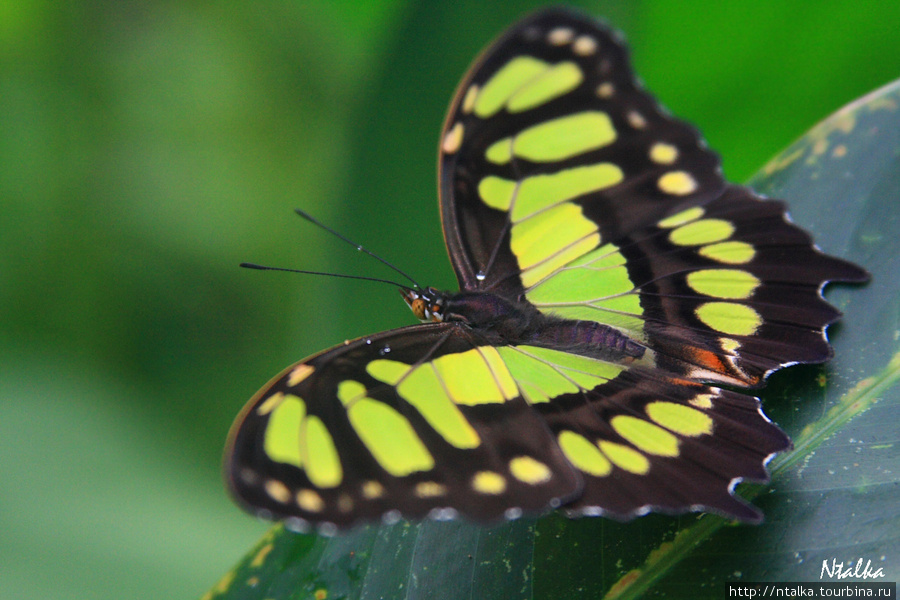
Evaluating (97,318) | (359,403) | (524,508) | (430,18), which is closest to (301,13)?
(430,18)

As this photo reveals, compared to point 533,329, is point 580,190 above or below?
above

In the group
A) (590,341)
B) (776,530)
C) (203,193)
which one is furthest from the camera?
(203,193)

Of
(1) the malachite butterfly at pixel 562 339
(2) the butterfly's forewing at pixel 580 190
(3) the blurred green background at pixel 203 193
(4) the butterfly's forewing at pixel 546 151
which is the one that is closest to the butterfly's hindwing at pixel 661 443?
(1) the malachite butterfly at pixel 562 339

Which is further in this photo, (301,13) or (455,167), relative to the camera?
(301,13)

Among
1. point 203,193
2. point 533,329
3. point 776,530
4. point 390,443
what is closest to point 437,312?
point 533,329

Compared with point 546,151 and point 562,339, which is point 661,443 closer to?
point 562,339

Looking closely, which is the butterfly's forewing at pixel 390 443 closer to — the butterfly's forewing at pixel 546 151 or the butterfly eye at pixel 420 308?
the butterfly eye at pixel 420 308

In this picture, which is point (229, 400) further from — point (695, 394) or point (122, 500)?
point (695, 394)
